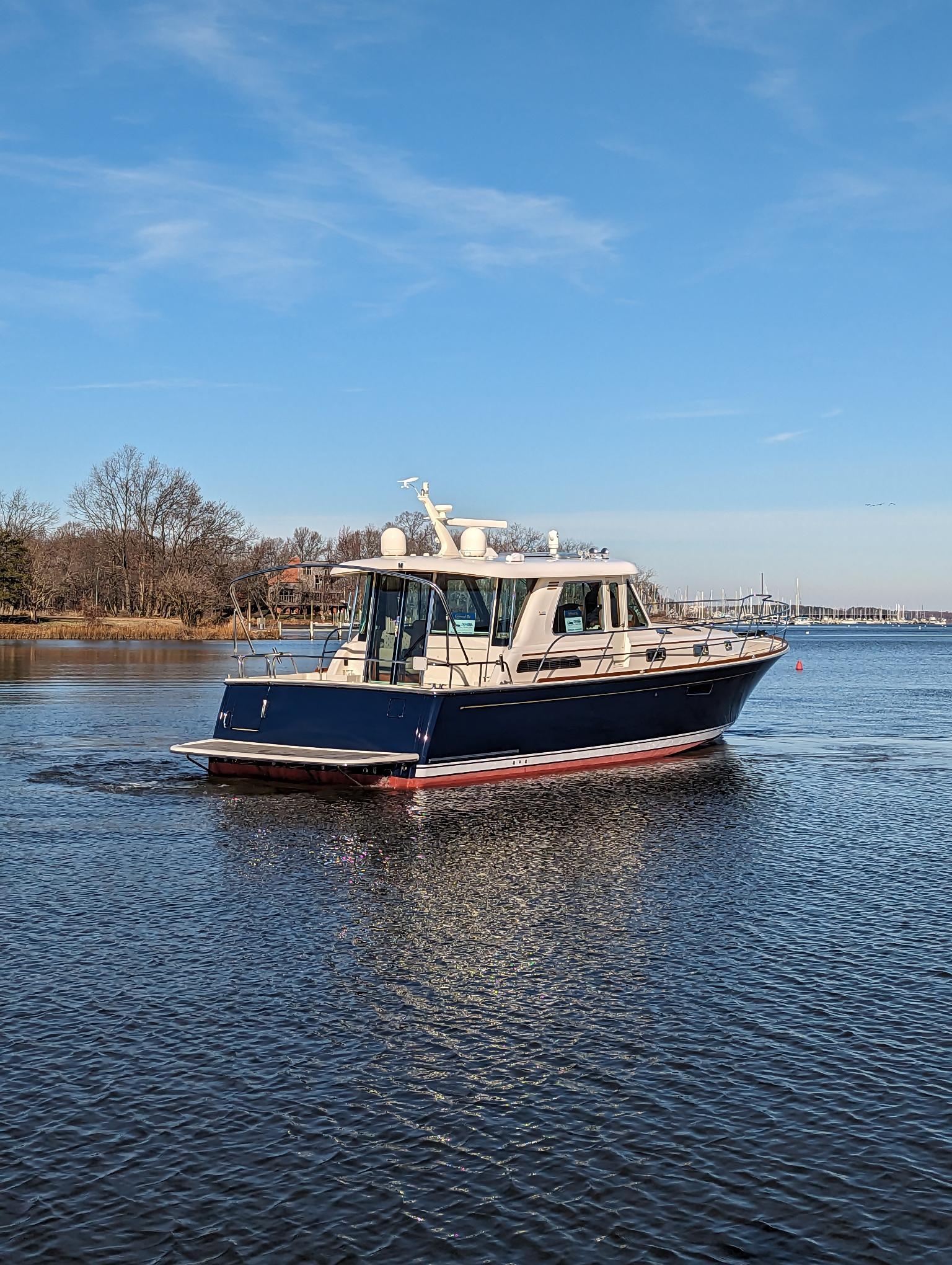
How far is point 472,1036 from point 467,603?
38.3 ft

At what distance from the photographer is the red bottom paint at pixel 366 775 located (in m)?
17.1

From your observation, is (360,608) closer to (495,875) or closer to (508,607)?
(508,607)

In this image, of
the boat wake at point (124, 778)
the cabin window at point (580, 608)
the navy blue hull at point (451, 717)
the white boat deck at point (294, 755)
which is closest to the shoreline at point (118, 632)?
the boat wake at point (124, 778)

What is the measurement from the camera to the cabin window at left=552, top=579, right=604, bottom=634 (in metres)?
19.4

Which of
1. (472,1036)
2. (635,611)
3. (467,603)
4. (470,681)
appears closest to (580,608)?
(635,611)

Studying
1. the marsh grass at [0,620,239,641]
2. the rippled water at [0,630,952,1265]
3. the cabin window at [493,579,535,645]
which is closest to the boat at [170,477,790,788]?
the cabin window at [493,579,535,645]

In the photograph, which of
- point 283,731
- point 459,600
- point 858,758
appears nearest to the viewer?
point 283,731

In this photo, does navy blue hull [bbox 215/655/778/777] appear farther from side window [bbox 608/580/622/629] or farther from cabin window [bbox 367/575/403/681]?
cabin window [bbox 367/575/403/681]

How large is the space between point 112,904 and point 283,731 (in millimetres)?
6977

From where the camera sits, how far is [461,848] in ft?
43.4

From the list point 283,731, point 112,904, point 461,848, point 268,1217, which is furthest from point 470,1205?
point 283,731

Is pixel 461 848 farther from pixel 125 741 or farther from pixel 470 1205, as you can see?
pixel 125 741

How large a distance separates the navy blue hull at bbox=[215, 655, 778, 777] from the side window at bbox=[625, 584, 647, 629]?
3.84ft

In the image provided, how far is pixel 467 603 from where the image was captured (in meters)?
18.6
